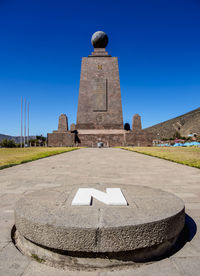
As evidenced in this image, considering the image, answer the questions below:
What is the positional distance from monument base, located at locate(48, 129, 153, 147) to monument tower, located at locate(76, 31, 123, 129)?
6.19 ft

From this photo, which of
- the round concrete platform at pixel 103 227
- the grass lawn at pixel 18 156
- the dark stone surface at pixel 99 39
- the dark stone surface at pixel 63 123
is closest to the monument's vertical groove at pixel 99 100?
the dark stone surface at pixel 63 123

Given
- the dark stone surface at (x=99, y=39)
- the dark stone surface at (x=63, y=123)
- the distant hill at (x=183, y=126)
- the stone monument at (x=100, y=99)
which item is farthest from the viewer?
the distant hill at (x=183, y=126)

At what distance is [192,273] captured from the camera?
167cm

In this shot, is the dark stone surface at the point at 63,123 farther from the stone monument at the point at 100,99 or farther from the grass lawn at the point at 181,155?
the grass lawn at the point at 181,155

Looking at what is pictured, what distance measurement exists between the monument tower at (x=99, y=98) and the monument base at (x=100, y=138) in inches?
74.3

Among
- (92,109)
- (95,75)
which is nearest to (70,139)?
(92,109)

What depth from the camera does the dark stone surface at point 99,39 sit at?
3772 centimetres

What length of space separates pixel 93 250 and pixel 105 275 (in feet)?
0.69

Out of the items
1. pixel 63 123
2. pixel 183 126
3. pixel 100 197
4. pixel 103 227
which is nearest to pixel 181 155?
pixel 100 197

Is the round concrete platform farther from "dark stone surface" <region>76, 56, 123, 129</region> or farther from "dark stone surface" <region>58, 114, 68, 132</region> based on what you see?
"dark stone surface" <region>58, 114, 68, 132</region>

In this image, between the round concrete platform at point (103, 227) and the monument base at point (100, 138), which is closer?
the round concrete platform at point (103, 227)

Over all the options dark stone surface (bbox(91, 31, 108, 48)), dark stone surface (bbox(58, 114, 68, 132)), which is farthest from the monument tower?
dark stone surface (bbox(91, 31, 108, 48))

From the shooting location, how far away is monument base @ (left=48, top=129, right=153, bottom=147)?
31.4 m

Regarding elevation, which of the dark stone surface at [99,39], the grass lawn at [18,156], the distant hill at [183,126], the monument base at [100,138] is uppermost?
the dark stone surface at [99,39]
